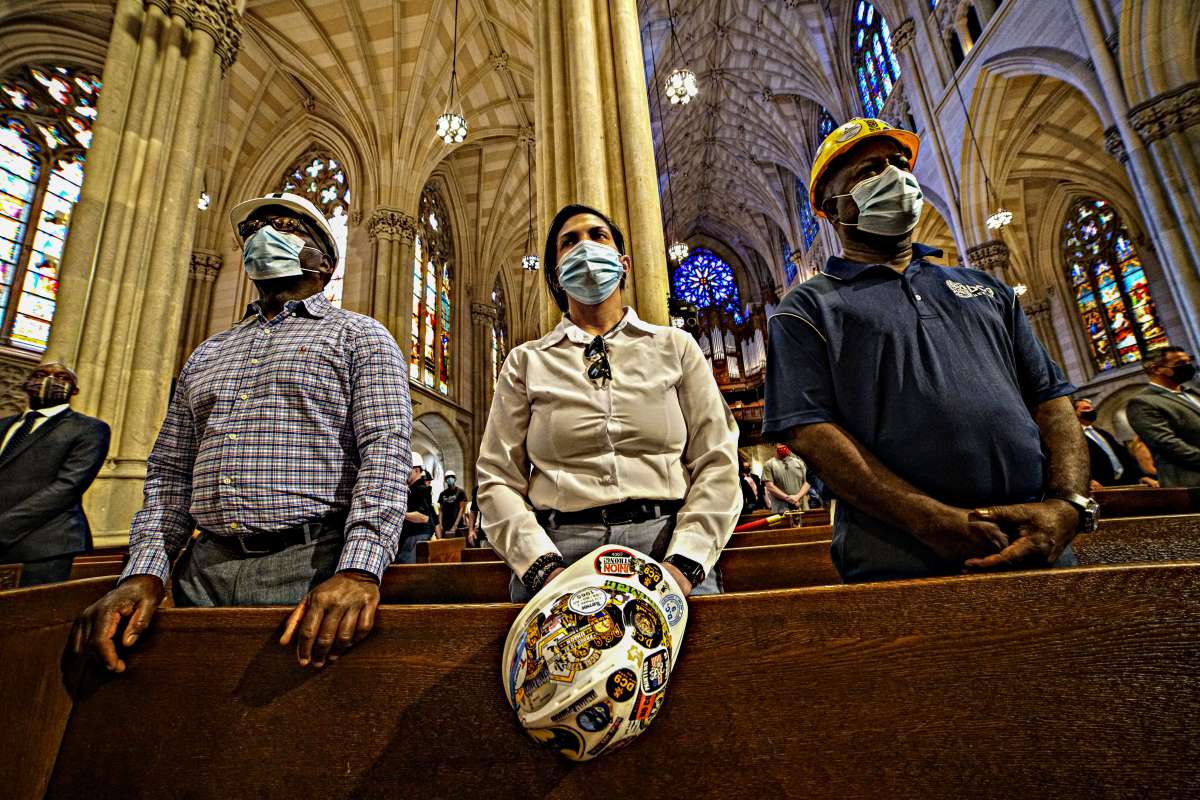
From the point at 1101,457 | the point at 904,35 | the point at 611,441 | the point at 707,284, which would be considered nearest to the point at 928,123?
the point at 904,35

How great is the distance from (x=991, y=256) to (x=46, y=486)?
13.2 metres

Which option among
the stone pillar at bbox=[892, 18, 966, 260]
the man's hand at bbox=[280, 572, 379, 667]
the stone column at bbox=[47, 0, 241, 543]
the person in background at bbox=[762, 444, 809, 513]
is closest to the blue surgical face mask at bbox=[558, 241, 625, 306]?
the man's hand at bbox=[280, 572, 379, 667]

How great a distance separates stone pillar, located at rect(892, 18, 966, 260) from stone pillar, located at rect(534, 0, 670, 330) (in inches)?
354

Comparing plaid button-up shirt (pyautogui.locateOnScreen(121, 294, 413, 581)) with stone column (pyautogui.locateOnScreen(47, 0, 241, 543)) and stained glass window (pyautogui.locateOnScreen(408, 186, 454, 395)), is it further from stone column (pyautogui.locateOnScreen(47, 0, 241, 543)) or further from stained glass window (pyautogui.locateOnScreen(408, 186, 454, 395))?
stained glass window (pyautogui.locateOnScreen(408, 186, 454, 395))

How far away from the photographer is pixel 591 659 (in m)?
0.72

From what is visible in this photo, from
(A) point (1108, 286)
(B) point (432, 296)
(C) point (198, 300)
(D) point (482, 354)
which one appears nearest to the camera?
(C) point (198, 300)

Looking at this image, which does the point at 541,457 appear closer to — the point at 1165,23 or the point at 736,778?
the point at 736,778

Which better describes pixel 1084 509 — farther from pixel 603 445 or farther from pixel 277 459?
pixel 277 459

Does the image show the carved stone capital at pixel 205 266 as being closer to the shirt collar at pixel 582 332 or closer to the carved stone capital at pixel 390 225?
the carved stone capital at pixel 390 225

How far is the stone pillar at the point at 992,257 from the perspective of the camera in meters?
10.2

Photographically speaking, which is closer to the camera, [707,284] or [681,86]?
[681,86]

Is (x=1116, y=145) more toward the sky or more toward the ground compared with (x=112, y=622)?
more toward the sky

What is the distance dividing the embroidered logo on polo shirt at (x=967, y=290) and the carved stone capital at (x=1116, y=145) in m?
9.03

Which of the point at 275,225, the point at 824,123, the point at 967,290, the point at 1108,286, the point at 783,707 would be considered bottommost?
the point at 783,707
